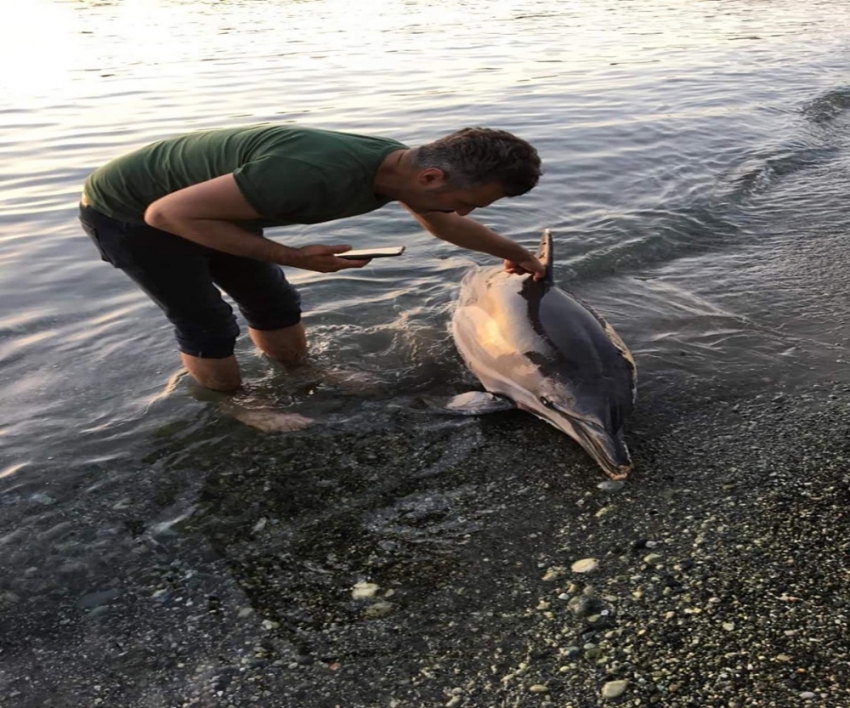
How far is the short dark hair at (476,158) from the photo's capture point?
4.02m

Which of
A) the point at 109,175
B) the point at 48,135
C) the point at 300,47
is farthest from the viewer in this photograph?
the point at 300,47

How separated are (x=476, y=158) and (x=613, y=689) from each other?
2.44m

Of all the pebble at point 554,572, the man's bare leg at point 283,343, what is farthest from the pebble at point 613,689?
the man's bare leg at point 283,343

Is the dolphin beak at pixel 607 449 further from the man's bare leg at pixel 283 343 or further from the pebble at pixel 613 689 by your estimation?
the man's bare leg at pixel 283 343

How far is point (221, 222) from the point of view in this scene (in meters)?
3.97

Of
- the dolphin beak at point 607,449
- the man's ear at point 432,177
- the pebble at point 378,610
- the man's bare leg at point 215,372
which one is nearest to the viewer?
the pebble at point 378,610

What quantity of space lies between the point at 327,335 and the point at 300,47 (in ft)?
60.4

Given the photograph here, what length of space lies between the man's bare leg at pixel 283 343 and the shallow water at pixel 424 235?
0.46 feet

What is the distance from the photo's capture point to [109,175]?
176 inches

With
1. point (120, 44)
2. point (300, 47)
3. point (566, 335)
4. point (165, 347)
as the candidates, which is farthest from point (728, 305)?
point (120, 44)

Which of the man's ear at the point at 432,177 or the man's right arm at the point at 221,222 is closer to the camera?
the man's right arm at the point at 221,222

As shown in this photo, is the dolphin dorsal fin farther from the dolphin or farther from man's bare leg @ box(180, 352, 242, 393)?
man's bare leg @ box(180, 352, 242, 393)

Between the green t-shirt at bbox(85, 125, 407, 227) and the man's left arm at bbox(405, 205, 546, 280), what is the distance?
66 cm

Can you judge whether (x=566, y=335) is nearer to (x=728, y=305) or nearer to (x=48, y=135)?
(x=728, y=305)
